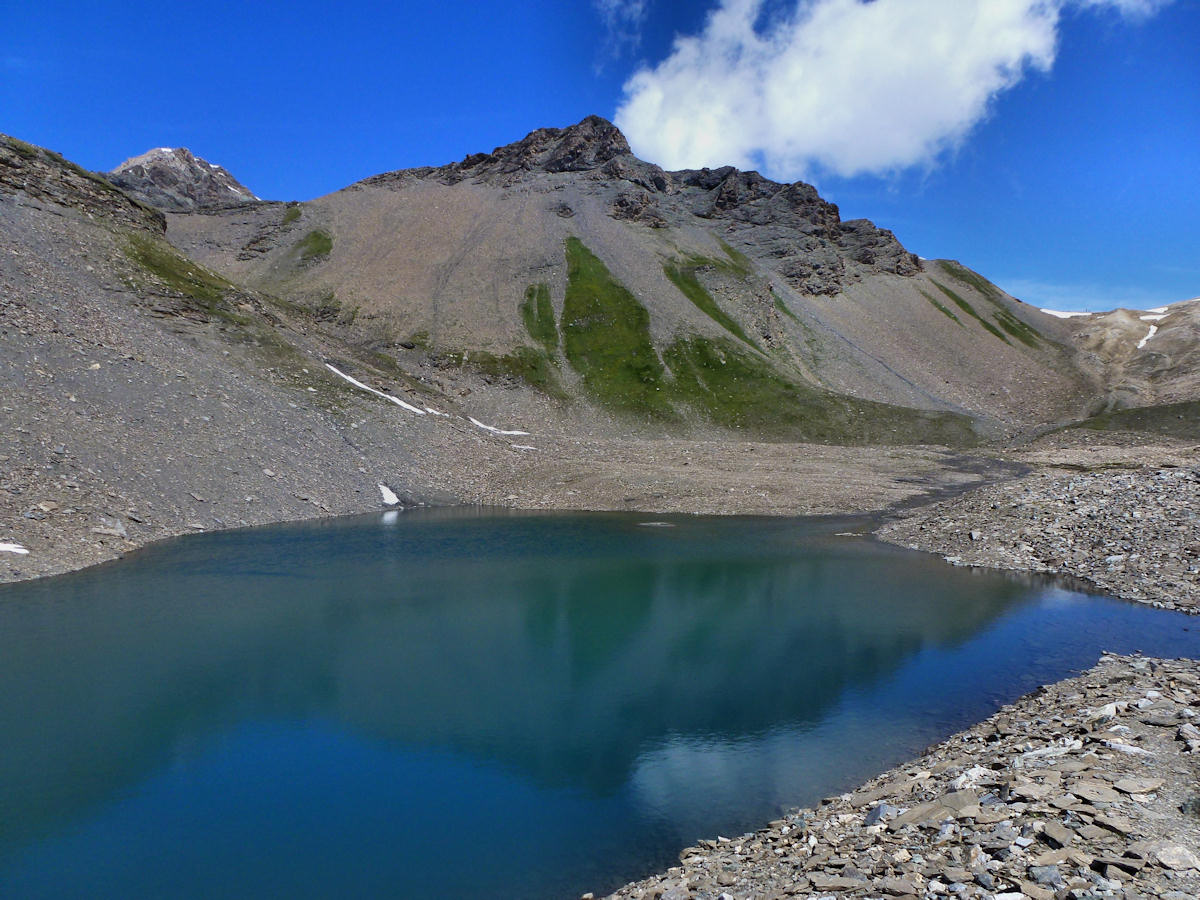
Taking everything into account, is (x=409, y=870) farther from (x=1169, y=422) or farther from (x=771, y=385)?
(x=1169, y=422)

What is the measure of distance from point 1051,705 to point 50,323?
179 feet

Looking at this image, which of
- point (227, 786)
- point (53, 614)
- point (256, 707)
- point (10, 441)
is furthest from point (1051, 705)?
point (10, 441)

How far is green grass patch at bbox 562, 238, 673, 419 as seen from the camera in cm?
9375

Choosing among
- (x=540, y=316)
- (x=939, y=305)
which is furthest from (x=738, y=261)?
(x=540, y=316)

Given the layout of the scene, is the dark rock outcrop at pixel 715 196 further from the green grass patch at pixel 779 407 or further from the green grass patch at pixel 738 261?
the green grass patch at pixel 779 407

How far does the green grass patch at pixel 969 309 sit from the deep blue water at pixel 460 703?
4676 inches

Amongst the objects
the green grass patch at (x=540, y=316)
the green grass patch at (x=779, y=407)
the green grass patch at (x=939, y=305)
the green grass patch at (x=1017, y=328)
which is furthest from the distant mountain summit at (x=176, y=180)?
the green grass patch at (x=1017, y=328)

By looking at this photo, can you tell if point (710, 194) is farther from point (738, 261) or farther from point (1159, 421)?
point (1159, 421)

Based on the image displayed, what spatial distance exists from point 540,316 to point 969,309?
88.5 m

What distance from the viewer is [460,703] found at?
731 inches

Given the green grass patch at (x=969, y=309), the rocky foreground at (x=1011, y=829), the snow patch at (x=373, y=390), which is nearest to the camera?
the rocky foreground at (x=1011, y=829)

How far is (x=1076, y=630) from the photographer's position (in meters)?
23.8

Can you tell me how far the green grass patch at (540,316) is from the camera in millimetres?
103250

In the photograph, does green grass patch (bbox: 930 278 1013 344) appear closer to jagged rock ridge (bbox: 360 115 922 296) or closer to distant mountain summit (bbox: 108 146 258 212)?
jagged rock ridge (bbox: 360 115 922 296)
